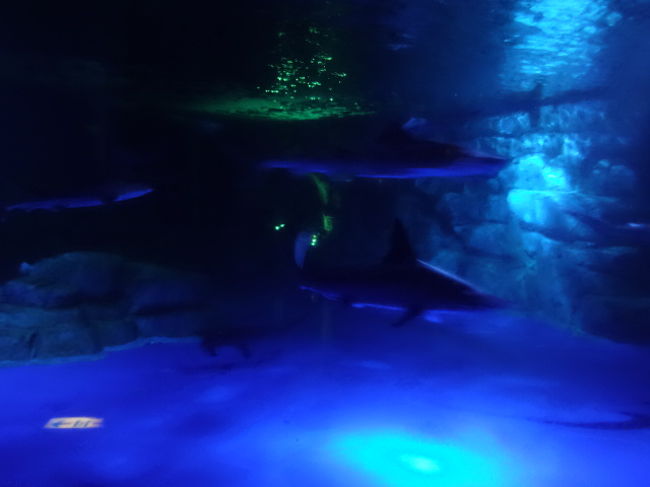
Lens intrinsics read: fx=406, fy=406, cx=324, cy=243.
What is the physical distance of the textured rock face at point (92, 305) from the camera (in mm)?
8047

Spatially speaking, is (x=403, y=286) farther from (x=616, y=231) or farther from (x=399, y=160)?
(x=616, y=231)

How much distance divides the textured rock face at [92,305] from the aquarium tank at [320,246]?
0.16ft

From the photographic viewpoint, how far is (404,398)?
6.40m

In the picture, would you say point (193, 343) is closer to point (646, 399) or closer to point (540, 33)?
point (646, 399)

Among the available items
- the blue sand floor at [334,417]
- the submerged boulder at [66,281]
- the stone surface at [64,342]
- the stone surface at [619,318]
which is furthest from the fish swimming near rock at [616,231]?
the stone surface at [64,342]

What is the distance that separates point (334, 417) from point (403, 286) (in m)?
2.84

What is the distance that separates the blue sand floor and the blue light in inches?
0.8

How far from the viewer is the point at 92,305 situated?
913 centimetres

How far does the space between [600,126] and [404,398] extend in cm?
1704

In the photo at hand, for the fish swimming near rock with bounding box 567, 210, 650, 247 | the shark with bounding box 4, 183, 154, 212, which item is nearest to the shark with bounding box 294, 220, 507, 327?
the shark with bounding box 4, 183, 154, 212

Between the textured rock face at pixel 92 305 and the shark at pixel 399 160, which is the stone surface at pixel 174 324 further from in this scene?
the shark at pixel 399 160

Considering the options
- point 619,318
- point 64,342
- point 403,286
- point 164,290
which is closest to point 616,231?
point 619,318

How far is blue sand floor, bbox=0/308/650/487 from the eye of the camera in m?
4.43

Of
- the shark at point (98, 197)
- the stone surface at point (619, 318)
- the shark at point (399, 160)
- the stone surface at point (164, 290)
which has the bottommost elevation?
the stone surface at point (619, 318)
